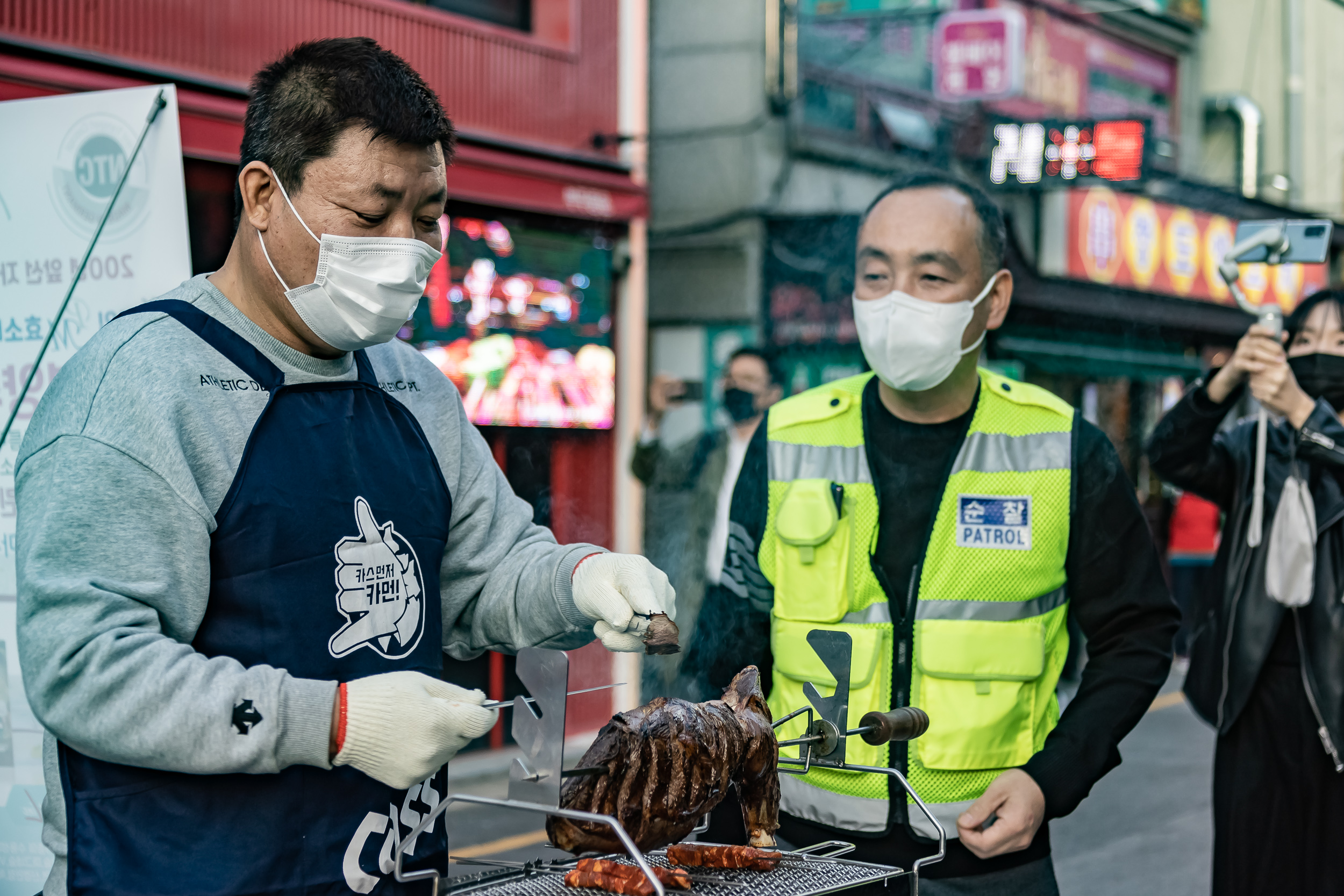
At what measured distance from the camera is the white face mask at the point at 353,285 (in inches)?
82.5

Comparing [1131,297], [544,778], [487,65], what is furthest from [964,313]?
[1131,297]

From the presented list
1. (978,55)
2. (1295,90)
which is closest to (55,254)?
(978,55)

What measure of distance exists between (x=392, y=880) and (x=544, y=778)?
52cm

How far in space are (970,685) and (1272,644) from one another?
75.4 inches

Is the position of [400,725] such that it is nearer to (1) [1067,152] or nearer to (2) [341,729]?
(2) [341,729]

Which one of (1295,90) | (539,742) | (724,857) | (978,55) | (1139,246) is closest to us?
(539,742)

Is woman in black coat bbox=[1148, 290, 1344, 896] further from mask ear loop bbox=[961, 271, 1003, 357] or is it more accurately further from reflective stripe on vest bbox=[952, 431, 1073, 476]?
reflective stripe on vest bbox=[952, 431, 1073, 476]

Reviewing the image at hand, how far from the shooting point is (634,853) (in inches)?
65.0

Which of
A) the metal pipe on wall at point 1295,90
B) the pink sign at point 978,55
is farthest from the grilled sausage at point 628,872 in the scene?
the metal pipe on wall at point 1295,90

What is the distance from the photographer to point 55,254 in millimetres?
3391

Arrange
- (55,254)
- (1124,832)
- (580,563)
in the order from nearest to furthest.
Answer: (580,563) < (55,254) < (1124,832)

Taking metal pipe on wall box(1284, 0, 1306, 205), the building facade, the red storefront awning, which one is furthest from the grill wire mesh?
metal pipe on wall box(1284, 0, 1306, 205)

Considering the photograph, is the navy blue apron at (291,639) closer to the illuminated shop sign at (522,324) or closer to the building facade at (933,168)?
the illuminated shop sign at (522,324)

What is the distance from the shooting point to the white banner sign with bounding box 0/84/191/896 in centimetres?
335
